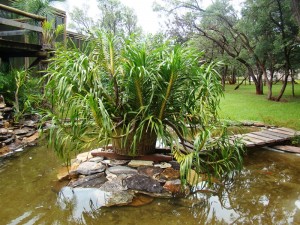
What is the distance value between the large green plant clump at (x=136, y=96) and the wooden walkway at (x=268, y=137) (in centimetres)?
110

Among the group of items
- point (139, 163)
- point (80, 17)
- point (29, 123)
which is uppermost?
point (80, 17)

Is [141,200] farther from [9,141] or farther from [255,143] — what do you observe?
[9,141]

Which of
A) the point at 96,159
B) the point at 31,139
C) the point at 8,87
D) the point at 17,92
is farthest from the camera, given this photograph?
the point at 8,87

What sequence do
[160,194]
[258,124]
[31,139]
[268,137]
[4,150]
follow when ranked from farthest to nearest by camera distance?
[258,124]
[31,139]
[268,137]
[4,150]
[160,194]

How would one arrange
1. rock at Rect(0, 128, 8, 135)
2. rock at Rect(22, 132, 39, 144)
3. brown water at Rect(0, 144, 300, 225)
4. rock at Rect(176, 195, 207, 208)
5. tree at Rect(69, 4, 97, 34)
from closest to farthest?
brown water at Rect(0, 144, 300, 225)
rock at Rect(176, 195, 207, 208)
rock at Rect(0, 128, 8, 135)
rock at Rect(22, 132, 39, 144)
tree at Rect(69, 4, 97, 34)

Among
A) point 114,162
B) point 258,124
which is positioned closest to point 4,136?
point 114,162

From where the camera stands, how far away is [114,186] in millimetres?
2648

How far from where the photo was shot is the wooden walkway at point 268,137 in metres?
3.90

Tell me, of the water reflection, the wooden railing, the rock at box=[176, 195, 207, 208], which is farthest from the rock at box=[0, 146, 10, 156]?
the rock at box=[176, 195, 207, 208]

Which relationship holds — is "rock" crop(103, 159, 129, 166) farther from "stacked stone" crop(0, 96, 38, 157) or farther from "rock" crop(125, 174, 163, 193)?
"stacked stone" crop(0, 96, 38, 157)

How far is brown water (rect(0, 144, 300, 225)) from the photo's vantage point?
7.16ft

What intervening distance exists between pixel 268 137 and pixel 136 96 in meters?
2.49

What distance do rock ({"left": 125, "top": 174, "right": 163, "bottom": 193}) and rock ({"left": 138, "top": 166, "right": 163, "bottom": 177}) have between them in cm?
10

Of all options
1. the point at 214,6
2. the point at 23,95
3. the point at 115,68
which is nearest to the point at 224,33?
the point at 214,6
